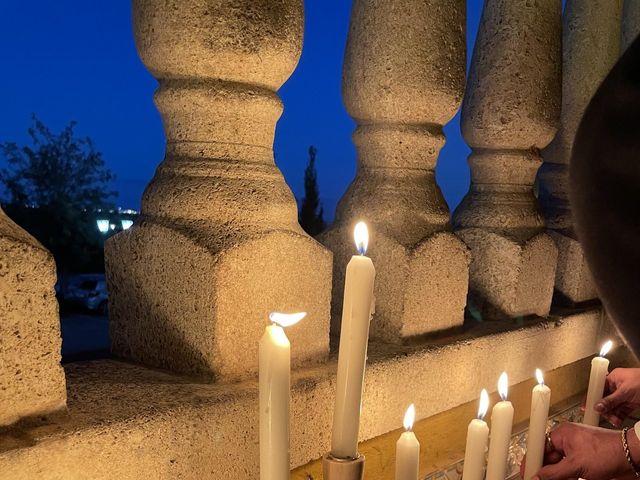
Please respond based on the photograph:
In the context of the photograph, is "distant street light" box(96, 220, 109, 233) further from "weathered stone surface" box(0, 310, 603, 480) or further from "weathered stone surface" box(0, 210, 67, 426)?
"weathered stone surface" box(0, 210, 67, 426)

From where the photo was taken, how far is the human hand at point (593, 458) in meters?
1.58

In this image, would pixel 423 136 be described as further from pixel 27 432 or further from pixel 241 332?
pixel 27 432

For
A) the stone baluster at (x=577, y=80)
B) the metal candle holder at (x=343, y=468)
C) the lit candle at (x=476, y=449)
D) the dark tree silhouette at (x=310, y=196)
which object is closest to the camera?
the metal candle holder at (x=343, y=468)

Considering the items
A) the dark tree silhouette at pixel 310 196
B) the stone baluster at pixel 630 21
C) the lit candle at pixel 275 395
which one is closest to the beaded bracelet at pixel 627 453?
the lit candle at pixel 275 395

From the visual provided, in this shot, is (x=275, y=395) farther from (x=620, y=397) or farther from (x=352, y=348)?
(x=620, y=397)

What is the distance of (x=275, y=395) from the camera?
87 cm

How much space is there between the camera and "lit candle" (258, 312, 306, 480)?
85 centimetres

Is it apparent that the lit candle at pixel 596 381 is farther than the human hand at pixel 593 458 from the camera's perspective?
Yes

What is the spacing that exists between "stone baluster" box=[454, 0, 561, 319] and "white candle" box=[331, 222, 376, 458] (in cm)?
118

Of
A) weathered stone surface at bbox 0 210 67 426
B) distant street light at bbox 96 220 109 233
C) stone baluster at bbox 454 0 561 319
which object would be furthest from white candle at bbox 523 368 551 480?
distant street light at bbox 96 220 109 233

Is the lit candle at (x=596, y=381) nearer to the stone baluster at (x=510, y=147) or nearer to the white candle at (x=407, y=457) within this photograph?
the stone baluster at (x=510, y=147)

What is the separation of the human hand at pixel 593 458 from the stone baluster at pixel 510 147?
0.56m

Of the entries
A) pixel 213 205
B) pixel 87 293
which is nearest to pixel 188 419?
pixel 213 205

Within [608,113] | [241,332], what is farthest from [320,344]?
[608,113]
